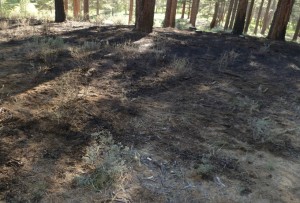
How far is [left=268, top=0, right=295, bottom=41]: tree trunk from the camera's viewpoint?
1288cm

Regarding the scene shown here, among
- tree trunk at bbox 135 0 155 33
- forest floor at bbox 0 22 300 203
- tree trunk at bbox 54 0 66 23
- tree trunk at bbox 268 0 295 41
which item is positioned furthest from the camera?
tree trunk at bbox 268 0 295 41

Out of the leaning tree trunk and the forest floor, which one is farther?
the leaning tree trunk

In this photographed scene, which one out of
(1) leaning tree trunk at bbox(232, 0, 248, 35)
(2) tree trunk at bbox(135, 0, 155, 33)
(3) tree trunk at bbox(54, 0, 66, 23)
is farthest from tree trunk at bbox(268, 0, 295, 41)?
(3) tree trunk at bbox(54, 0, 66, 23)

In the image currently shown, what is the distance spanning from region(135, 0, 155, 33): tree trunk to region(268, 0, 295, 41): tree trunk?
18.4ft

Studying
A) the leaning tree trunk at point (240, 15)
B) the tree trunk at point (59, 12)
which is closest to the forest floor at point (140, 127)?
the tree trunk at point (59, 12)

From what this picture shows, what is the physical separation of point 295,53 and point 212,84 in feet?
17.8

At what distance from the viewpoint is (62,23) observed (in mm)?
11695

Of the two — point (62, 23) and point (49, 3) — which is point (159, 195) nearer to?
point (62, 23)

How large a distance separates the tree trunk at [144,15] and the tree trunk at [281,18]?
5611mm

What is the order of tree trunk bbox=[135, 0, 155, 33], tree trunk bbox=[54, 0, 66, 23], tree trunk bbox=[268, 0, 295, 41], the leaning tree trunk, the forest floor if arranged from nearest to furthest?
the forest floor
tree trunk bbox=[135, 0, 155, 33]
tree trunk bbox=[54, 0, 66, 23]
tree trunk bbox=[268, 0, 295, 41]
the leaning tree trunk

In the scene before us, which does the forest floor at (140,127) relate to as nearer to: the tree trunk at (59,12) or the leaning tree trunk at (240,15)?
the tree trunk at (59,12)

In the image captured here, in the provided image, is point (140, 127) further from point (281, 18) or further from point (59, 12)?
point (281, 18)

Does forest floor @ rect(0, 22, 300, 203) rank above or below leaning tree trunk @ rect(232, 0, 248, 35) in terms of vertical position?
below

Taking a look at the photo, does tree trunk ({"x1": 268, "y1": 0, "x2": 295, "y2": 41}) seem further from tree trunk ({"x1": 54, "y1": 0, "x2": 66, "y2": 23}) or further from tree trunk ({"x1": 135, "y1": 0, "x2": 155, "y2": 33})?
tree trunk ({"x1": 54, "y1": 0, "x2": 66, "y2": 23})
